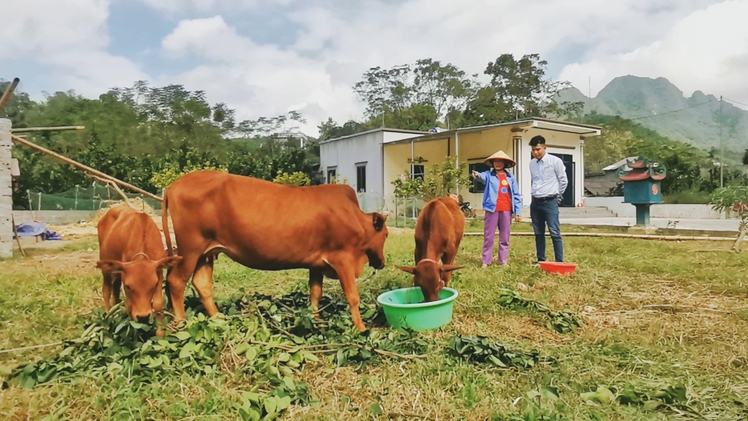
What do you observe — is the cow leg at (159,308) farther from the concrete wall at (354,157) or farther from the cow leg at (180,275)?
the concrete wall at (354,157)

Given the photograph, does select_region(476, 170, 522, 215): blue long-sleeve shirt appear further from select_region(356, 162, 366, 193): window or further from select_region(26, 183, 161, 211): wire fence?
select_region(356, 162, 366, 193): window

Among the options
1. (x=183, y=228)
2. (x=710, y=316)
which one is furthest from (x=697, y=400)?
(x=183, y=228)

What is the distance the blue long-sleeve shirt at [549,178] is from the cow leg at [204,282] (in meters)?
4.97

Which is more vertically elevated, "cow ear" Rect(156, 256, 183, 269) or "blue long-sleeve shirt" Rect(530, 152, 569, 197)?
"blue long-sleeve shirt" Rect(530, 152, 569, 197)

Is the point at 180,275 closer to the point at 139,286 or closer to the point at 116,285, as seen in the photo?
the point at 139,286

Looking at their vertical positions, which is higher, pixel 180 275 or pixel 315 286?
pixel 180 275

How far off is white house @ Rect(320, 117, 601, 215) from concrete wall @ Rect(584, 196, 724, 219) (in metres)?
1.91

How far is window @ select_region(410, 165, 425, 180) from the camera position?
80.4 feet

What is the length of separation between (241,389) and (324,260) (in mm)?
1657

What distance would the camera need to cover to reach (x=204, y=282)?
4.70 meters

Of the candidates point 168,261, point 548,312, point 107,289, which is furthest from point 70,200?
point 548,312

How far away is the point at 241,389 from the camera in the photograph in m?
3.26

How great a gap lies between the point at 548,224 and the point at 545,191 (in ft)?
1.66

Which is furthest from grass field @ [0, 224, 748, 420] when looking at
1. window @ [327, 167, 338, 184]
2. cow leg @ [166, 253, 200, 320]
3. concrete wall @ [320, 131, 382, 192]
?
window @ [327, 167, 338, 184]
